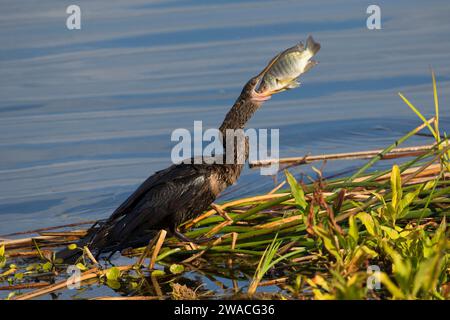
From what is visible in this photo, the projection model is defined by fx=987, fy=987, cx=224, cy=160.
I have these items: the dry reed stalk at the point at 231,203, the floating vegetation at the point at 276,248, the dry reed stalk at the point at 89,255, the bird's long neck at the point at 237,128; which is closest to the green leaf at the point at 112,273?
the floating vegetation at the point at 276,248

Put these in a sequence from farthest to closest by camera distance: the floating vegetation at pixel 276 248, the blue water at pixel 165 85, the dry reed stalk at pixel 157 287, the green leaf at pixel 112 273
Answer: the blue water at pixel 165 85
the green leaf at pixel 112 273
the dry reed stalk at pixel 157 287
the floating vegetation at pixel 276 248

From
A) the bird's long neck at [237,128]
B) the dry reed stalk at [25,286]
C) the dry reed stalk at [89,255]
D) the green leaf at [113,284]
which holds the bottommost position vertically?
the dry reed stalk at [25,286]

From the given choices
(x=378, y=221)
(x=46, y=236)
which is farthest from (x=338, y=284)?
(x=46, y=236)

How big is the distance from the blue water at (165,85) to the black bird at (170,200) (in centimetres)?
153

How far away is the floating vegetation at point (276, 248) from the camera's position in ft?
15.3

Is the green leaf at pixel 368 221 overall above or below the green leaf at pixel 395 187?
below

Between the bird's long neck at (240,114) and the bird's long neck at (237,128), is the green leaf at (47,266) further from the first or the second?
the bird's long neck at (240,114)

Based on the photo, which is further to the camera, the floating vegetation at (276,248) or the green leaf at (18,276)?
the green leaf at (18,276)

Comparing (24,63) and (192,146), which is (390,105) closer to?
(192,146)

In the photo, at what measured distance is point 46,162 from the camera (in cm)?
873

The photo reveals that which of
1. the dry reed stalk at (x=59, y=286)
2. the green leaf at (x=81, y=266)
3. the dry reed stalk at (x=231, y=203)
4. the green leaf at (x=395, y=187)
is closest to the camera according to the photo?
the green leaf at (x=395, y=187)

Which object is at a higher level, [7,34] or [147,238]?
[7,34]

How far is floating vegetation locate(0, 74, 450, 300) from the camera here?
4668mm
